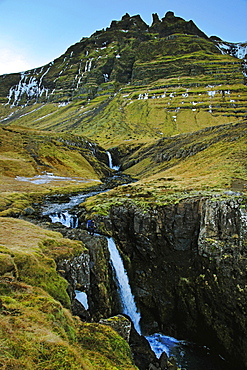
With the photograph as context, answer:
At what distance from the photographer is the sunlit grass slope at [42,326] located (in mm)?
9148

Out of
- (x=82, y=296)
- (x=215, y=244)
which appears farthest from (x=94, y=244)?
(x=215, y=244)

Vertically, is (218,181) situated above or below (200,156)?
below

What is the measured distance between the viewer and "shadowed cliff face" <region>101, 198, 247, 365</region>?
2873 cm

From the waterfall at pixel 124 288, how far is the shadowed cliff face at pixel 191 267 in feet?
4.86

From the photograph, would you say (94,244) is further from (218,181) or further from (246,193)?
(218,181)

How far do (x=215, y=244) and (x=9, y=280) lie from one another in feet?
84.5

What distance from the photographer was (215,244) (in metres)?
31.2

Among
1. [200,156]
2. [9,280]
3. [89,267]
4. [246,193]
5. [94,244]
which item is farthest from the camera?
[200,156]

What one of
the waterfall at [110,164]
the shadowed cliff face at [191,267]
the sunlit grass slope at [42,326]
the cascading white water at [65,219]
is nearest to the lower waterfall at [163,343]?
the shadowed cliff face at [191,267]

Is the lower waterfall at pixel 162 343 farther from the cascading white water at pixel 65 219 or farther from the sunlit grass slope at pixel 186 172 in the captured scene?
the sunlit grass slope at pixel 186 172

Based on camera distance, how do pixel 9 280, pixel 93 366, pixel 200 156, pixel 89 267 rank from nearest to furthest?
pixel 93 366
pixel 9 280
pixel 89 267
pixel 200 156

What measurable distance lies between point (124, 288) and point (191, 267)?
1004 cm

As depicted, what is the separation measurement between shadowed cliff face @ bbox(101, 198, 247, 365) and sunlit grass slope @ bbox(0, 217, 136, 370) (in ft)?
49.9

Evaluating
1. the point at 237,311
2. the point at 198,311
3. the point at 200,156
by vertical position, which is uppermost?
the point at 200,156
